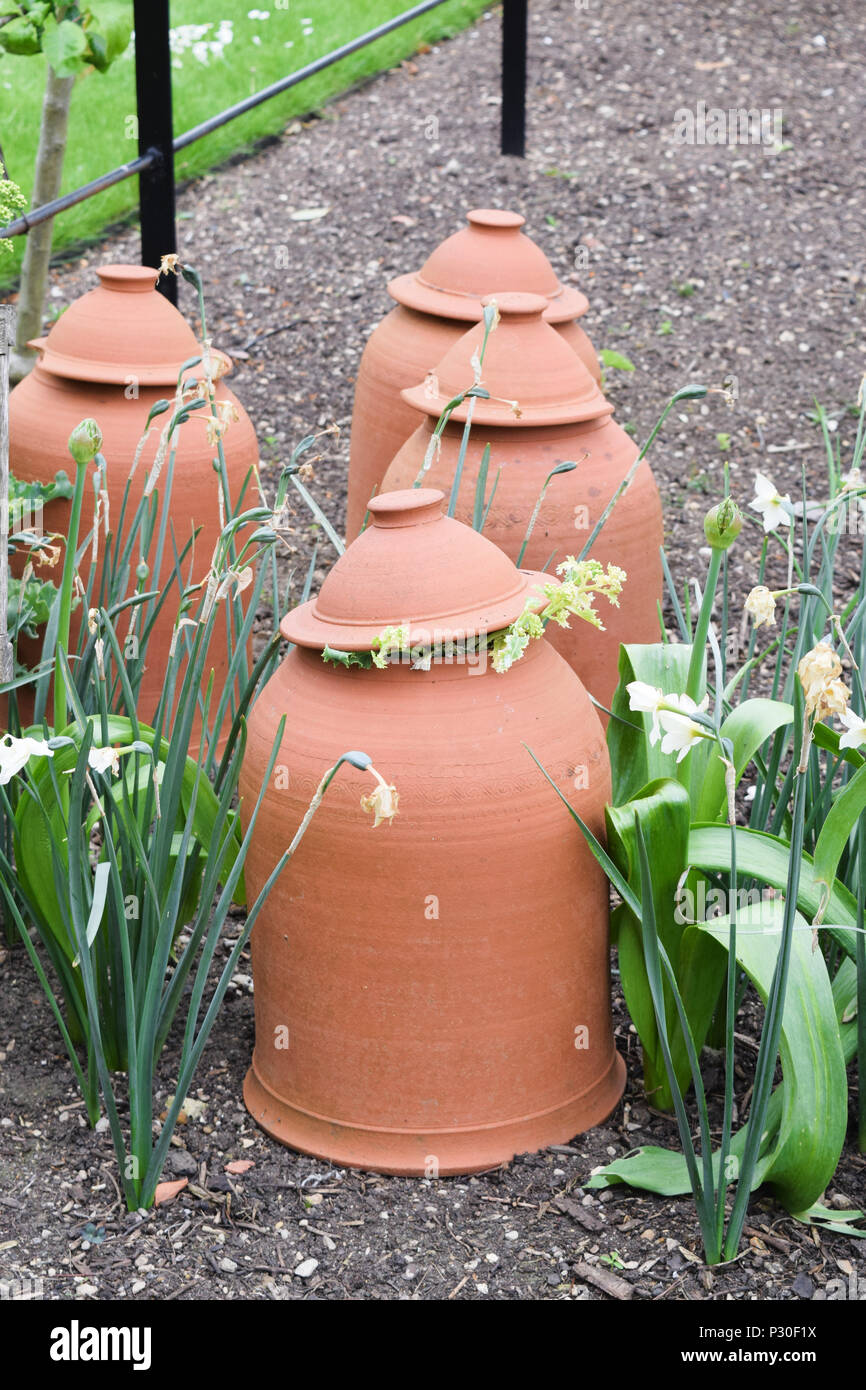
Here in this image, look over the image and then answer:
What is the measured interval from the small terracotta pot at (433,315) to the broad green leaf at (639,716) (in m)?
1.17

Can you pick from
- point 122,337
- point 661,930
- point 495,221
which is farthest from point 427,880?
point 495,221

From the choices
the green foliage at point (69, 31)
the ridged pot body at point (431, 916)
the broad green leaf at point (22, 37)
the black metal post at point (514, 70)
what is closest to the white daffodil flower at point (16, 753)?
Answer: the ridged pot body at point (431, 916)

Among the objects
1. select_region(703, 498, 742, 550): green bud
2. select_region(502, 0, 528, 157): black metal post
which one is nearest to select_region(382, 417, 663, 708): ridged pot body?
select_region(703, 498, 742, 550): green bud

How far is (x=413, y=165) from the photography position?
5598 millimetres

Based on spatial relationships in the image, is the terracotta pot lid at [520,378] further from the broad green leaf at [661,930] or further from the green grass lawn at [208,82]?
the green grass lawn at [208,82]

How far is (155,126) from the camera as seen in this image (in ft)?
12.1

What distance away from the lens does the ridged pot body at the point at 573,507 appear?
103 inches

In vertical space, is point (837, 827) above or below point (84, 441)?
below

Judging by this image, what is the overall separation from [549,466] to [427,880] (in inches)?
42.2

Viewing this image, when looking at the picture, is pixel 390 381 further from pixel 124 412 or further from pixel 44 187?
pixel 44 187

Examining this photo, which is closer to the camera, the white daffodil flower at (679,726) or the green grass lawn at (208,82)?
the white daffodil flower at (679,726)

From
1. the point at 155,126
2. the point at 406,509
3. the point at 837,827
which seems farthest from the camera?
the point at 155,126

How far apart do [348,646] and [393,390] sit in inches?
59.5

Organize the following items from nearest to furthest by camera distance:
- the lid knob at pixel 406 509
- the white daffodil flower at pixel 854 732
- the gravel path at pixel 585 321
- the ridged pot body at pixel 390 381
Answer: the white daffodil flower at pixel 854 732 → the gravel path at pixel 585 321 → the lid knob at pixel 406 509 → the ridged pot body at pixel 390 381
